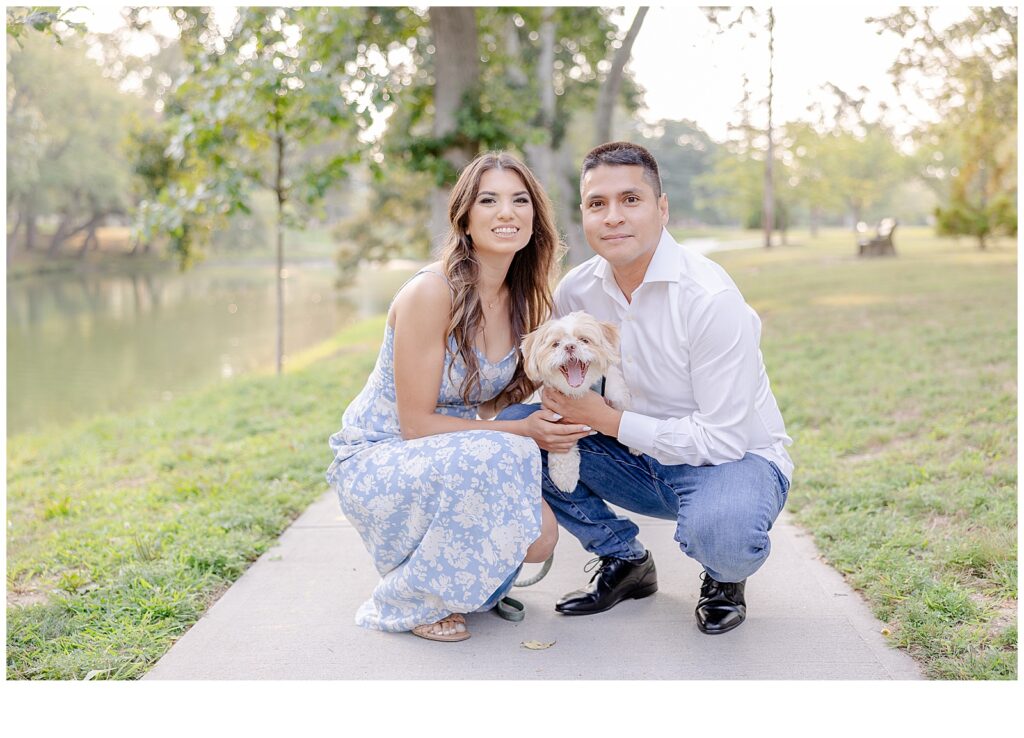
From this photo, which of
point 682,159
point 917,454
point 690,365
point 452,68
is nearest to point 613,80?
point 452,68

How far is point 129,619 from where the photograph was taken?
3.22 m

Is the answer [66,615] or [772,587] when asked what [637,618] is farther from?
[66,615]

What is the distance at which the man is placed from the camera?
306 cm

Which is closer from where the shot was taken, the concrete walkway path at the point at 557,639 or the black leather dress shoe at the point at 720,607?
the concrete walkway path at the point at 557,639

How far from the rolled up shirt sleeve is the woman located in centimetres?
31

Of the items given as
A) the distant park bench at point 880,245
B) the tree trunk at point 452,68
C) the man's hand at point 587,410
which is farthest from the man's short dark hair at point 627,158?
the distant park bench at point 880,245

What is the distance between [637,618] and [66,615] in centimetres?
205

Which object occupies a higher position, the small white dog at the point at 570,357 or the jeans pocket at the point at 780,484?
the small white dog at the point at 570,357

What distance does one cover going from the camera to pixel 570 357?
3.05 meters

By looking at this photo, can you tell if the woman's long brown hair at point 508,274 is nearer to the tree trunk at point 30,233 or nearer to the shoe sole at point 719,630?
the shoe sole at point 719,630

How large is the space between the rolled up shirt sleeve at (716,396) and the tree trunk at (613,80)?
8991mm

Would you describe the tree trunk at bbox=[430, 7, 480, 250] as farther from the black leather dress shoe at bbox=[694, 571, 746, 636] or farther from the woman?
the black leather dress shoe at bbox=[694, 571, 746, 636]

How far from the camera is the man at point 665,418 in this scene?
10.0 ft

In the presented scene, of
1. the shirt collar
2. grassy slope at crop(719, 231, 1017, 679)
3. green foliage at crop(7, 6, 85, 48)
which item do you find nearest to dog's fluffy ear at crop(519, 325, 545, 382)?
the shirt collar
